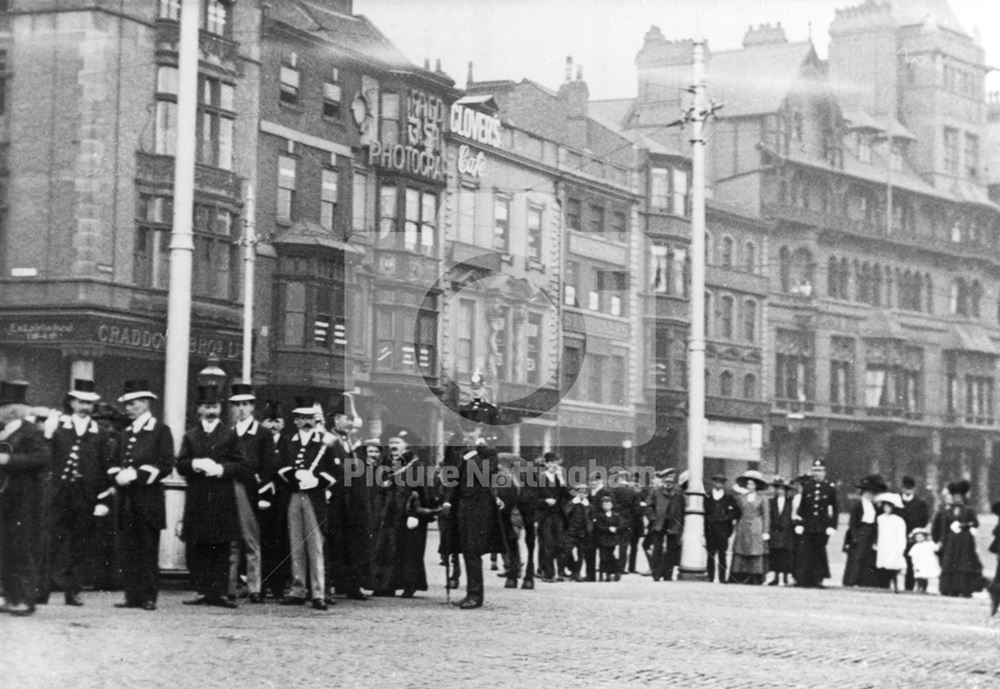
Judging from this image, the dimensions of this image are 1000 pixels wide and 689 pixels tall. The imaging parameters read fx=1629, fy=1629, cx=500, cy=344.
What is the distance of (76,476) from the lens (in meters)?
13.7

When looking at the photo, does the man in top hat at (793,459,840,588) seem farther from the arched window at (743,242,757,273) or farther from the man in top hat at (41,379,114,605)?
the arched window at (743,242,757,273)

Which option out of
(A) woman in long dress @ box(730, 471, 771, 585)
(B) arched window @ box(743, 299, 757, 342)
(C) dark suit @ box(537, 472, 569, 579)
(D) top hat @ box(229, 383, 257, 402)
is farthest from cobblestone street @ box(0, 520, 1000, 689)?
(B) arched window @ box(743, 299, 757, 342)

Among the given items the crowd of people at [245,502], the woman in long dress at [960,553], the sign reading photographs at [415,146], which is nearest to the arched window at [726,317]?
the sign reading photographs at [415,146]

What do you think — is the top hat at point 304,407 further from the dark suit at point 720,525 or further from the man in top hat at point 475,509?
the dark suit at point 720,525

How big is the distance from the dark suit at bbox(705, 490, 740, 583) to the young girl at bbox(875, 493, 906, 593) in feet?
7.04

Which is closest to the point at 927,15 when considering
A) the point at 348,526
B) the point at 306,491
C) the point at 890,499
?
the point at 890,499

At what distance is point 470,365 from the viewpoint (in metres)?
34.0

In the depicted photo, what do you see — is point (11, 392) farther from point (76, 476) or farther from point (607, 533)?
point (607, 533)

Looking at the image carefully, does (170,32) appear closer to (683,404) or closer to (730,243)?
(683,404)

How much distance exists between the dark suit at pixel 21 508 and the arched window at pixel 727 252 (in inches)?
1835

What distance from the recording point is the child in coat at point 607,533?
75.8 ft

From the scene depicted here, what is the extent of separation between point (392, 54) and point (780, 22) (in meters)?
27.7

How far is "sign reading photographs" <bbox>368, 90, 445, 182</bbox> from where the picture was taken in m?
36.2

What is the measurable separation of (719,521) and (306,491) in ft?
38.1
